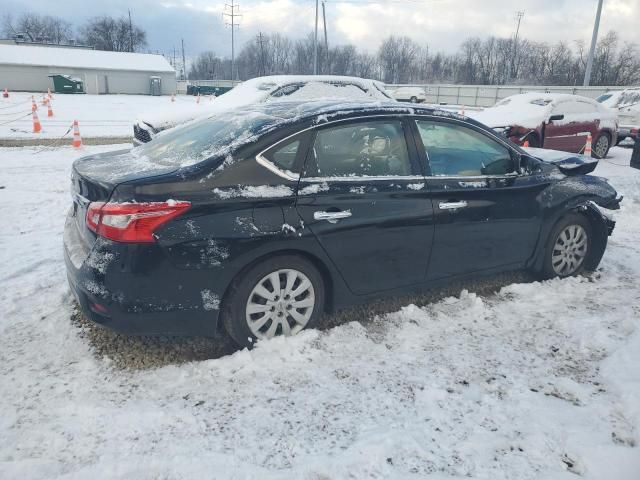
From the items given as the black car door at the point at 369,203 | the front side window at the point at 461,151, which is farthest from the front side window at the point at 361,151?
the front side window at the point at 461,151

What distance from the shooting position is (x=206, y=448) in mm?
2484

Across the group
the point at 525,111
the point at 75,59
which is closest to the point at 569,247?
the point at 525,111

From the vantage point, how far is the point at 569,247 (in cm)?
466

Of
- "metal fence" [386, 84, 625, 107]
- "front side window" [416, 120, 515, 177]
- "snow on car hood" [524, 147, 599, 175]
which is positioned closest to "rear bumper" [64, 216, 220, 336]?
"front side window" [416, 120, 515, 177]

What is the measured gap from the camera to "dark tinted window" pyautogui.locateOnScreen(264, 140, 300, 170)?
3268mm

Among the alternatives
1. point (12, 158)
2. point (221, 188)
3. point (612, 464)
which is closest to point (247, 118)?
point (221, 188)

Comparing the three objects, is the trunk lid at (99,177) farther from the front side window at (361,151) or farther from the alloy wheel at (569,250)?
the alloy wheel at (569,250)

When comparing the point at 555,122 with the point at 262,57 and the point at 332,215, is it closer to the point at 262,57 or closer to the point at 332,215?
the point at 332,215

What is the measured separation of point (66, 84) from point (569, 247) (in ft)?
177

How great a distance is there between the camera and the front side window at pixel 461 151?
3.87 m

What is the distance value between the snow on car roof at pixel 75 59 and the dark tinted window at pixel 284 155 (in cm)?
6130

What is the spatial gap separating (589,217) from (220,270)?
11.8 ft

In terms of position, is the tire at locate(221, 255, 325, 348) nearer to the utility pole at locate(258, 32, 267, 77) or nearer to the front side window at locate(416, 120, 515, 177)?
the front side window at locate(416, 120, 515, 177)

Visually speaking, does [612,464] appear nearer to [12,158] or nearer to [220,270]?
[220,270]
